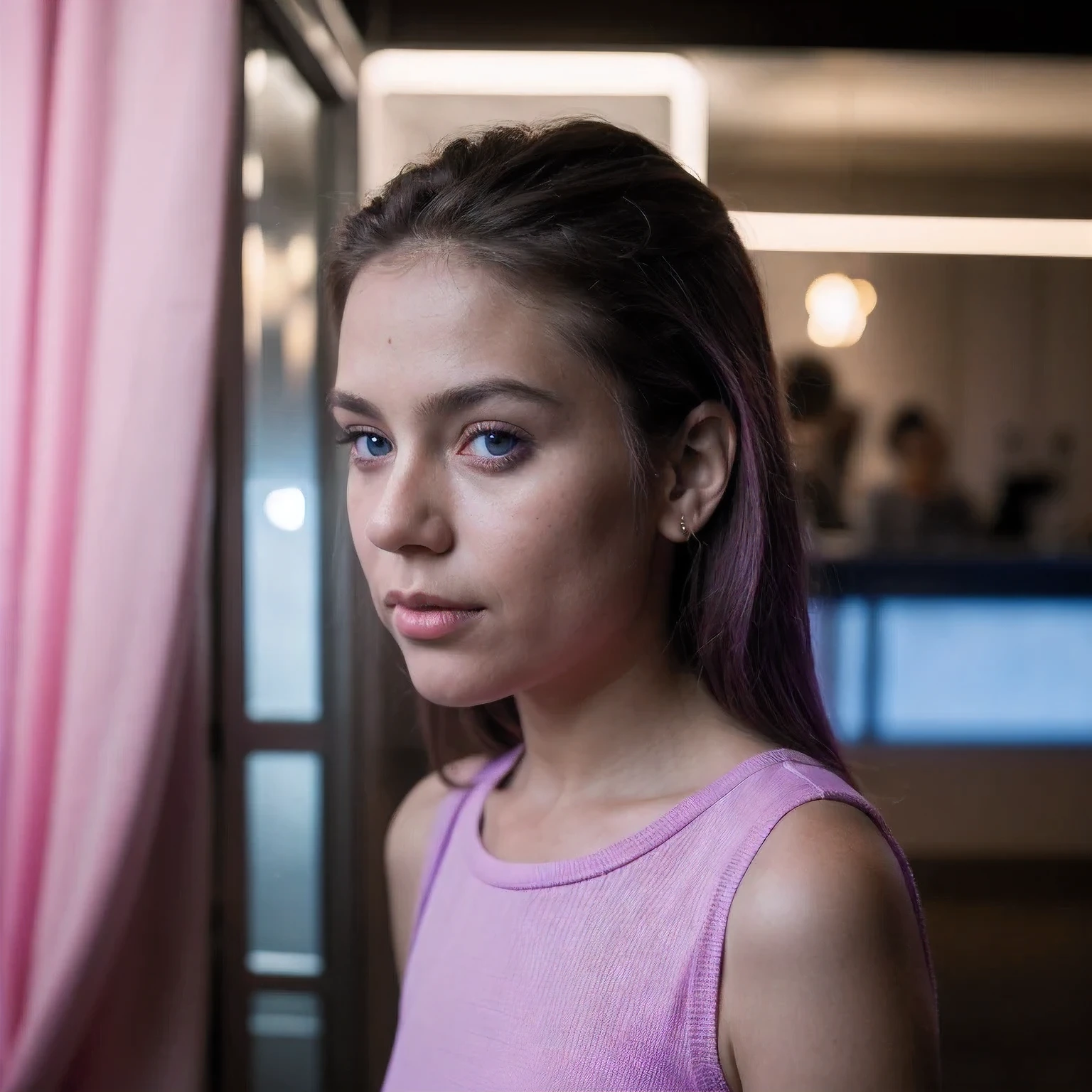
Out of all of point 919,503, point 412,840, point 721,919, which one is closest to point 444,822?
point 412,840

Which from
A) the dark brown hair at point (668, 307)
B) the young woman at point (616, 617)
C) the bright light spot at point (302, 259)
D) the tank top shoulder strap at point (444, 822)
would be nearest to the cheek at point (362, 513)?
the young woman at point (616, 617)

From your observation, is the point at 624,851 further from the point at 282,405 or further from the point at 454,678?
the point at 282,405

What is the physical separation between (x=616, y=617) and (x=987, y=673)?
48.5 inches

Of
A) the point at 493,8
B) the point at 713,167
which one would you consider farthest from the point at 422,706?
the point at 493,8

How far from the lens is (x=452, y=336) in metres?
0.66

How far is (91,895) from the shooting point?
1.24 metres

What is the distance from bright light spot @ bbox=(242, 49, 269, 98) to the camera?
1.48m

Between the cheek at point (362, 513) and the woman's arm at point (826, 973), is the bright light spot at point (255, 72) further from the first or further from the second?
the woman's arm at point (826, 973)

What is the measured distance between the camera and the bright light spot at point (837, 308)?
5.32ft

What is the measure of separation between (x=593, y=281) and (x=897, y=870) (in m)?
0.41

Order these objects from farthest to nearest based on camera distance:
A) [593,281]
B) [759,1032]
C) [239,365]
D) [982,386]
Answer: [982,386] → [239,365] → [593,281] → [759,1032]

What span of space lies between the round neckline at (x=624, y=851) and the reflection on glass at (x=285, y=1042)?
1.03m

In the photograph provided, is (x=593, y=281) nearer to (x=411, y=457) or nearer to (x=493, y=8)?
(x=411, y=457)

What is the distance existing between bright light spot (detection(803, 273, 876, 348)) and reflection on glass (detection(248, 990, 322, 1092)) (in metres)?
1.32
